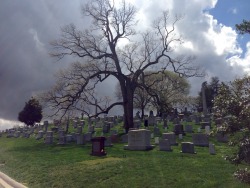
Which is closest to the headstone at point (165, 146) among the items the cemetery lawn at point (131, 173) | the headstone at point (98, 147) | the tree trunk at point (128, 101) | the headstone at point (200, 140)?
the headstone at point (200, 140)

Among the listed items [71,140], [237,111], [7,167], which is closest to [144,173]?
[237,111]

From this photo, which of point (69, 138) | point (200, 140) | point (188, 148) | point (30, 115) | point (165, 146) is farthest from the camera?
point (30, 115)

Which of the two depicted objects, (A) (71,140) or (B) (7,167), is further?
(A) (71,140)

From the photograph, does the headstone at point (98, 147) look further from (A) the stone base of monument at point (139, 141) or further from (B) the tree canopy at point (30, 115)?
(B) the tree canopy at point (30, 115)

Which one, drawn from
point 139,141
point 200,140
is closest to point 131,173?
point 139,141

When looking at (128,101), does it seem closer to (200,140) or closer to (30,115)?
(200,140)

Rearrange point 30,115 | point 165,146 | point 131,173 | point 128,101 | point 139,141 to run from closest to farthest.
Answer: point 131,173, point 165,146, point 139,141, point 128,101, point 30,115

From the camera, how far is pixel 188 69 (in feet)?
113

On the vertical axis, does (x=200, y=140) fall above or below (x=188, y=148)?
above

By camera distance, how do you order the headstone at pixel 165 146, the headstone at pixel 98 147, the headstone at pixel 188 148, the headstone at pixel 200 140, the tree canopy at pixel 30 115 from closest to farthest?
the headstone at pixel 188 148 < the headstone at pixel 98 147 < the headstone at pixel 165 146 < the headstone at pixel 200 140 < the tree canopy at pixel 30 115

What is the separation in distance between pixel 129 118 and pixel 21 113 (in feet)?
125

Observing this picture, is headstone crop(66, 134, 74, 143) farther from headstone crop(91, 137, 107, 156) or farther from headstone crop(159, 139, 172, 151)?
headstone crop(159, 139, 172, 151)

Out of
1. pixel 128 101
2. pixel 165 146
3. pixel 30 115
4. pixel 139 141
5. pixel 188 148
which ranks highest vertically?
pixel 30 115

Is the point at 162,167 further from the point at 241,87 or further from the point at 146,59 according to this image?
the point at 146,59
